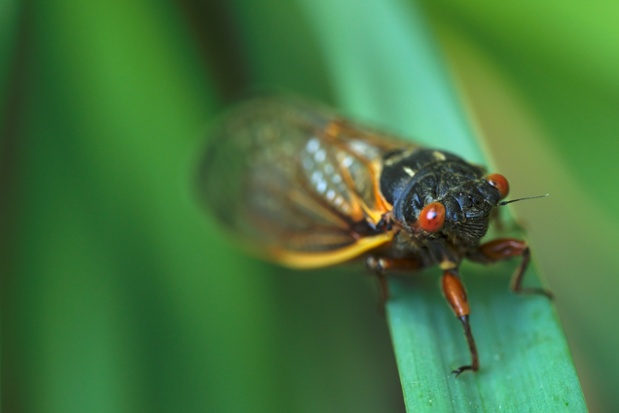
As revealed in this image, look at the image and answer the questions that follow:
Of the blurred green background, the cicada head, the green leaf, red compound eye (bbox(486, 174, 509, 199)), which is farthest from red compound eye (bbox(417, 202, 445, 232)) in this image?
the blurred green background

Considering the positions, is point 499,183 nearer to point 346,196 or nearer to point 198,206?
point 346,196

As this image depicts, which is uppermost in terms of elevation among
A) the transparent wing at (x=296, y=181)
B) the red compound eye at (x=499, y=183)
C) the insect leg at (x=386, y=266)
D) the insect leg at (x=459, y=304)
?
the transparent wing at (x=296, y=181)

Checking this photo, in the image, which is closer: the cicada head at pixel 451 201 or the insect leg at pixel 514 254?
the cicada head at pixel 451 201

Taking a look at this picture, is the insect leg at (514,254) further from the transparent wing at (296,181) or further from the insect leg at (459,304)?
the transparent wing at (296,181)

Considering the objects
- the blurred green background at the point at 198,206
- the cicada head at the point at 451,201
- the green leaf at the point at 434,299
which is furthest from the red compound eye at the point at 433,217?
the blurred green background at the point at 198,206

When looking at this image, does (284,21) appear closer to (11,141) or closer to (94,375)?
(11,141)

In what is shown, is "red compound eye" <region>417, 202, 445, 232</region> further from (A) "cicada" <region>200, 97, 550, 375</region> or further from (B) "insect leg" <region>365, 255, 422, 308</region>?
(B) "insect leg" <region>365, 255, 422, 308</region>
